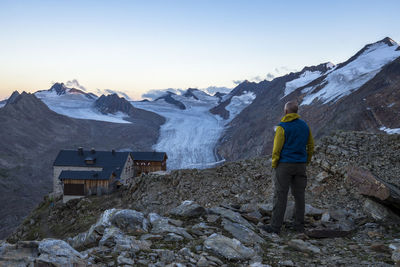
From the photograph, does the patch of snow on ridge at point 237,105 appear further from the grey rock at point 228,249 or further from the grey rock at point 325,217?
the grey rock at point 228,249

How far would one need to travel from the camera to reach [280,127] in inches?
218

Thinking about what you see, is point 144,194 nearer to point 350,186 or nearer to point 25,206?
point 350,186

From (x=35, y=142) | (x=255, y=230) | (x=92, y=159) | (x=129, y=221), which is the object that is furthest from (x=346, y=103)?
(x=35, y=142)

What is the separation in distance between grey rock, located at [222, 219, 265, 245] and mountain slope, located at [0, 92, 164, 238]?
1720 inches

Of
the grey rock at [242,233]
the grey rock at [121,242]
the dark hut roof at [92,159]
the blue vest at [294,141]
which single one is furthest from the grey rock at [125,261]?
the dark hut roof at [92,159]

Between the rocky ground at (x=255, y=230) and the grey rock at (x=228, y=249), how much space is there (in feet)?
0.05

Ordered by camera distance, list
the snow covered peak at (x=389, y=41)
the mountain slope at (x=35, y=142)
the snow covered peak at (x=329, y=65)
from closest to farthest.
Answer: the mountain slope at (x=35, y=142) → the snow covered peak at (x=389, y=41) → the snow covered peak at (x=329, y=65)

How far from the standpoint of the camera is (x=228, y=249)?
4.49 m

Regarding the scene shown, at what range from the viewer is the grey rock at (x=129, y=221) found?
5.65 meters

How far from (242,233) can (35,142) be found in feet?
307

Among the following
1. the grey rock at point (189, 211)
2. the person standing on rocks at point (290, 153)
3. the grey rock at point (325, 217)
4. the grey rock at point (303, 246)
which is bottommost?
the grey rock at point (325, 217)

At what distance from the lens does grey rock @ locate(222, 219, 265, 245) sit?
5.43 meters

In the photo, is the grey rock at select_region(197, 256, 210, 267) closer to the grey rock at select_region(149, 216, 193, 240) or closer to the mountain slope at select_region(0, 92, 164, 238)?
the grey rock at select_region(149, 216, 193, 240)

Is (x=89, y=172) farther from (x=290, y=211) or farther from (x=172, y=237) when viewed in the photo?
(x=172, y=237)
